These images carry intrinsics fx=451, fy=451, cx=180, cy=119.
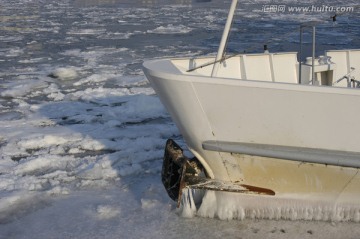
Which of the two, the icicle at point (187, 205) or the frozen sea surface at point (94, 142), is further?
the icicle at point (187, 205)

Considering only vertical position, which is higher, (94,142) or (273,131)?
(273,131)

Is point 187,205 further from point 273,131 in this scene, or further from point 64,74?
point 64,74

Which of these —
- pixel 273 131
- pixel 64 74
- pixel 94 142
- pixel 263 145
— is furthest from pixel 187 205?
pixel 64 74

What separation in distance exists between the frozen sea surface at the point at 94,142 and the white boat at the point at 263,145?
235 mm

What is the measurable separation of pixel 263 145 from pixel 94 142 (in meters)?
3.19

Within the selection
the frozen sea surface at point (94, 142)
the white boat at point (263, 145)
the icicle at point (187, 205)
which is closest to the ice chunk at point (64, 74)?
the frozen sea surface at point (94, 142)

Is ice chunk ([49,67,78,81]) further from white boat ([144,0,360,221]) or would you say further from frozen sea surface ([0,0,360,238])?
white boat ([144,0,360,221])

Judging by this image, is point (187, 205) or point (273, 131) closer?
point (273, 131)

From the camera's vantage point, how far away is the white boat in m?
3.88

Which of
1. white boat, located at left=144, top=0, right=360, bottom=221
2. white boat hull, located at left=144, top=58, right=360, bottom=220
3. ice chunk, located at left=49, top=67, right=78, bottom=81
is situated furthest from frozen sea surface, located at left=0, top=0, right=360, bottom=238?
white boat hull, located at left=144, top=58, right=360, bottom=220

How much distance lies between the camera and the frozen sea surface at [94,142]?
4.31m

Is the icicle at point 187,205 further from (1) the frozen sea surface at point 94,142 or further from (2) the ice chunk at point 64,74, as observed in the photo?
(2) the ice chunk at point 64,74

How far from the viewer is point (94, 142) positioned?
261 inches

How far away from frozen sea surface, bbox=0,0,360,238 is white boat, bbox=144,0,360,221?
235mm
